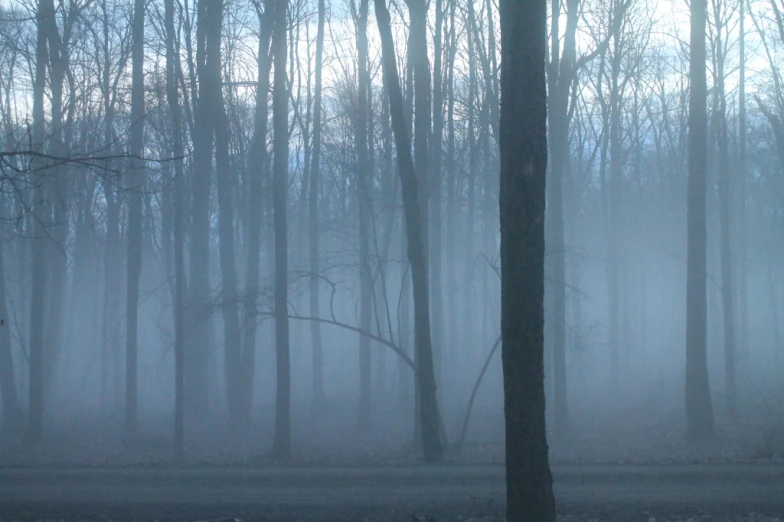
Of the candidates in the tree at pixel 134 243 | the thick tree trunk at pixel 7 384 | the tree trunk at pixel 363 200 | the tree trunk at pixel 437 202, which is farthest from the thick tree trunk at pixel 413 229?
the thick tree trunk at pixel 7 384

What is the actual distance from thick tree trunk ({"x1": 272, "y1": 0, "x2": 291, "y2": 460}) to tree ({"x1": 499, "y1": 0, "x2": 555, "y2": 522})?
10602 mm

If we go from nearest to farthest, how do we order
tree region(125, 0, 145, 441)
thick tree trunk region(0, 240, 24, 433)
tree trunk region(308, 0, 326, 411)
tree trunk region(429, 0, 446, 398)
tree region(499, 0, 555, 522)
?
tree region(499, 0, 555, 522) → tree region(125, 0, 145, 441) → thick tree trunk region(0, 240, 24, 433) → tree trunk region(429, 0, 446, 398) → tree trunk region(308, 0, 326, 411)

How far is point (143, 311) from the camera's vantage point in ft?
169

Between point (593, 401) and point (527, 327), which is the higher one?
point (527, 327)

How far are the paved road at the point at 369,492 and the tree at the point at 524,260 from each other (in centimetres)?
252

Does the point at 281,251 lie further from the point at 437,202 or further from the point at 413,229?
the point at 437,202

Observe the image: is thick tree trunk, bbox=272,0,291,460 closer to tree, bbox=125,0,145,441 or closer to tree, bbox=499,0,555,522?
tree, bbox=125,0,145,441

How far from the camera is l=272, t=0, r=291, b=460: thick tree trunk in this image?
1792cm

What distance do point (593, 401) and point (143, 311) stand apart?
112ft

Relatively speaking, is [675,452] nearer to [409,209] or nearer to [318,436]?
[409,209]

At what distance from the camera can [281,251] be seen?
18.2 m

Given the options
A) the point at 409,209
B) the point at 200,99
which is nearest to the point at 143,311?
the point at 200,99

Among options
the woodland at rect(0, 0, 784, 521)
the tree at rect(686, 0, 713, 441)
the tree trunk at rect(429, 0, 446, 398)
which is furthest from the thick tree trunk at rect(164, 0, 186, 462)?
the tree at rect(686, 0, 713, 441)

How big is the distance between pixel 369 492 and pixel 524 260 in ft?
16.8
